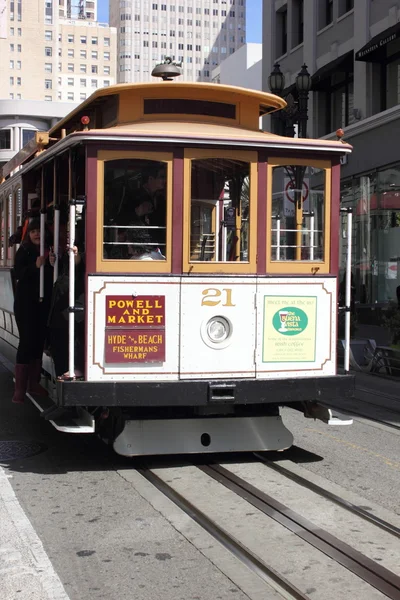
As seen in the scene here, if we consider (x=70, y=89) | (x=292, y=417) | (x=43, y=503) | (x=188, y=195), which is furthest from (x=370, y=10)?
(x=70, y=89)

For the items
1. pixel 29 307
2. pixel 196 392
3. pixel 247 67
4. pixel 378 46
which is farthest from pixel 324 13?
pixel 247 67

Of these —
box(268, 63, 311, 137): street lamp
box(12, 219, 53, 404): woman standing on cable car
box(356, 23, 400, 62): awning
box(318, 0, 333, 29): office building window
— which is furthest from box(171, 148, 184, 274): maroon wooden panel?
box(318, 0, 333, 29): office building window

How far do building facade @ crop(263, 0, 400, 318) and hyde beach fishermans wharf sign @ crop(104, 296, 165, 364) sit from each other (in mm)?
15015

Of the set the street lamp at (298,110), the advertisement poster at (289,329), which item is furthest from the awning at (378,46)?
the advertisement poster at (289,329)

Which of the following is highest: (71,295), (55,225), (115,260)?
(55,225)

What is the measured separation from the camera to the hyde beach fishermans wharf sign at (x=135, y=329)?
6781mm

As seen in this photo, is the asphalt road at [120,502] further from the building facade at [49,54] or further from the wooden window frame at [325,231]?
the building facade at [49,54]

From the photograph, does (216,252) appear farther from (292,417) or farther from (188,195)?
(292,417)

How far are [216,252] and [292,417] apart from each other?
10.4 ft

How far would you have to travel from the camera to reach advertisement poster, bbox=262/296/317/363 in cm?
714

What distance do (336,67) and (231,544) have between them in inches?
908

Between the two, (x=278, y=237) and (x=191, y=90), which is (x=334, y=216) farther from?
(x=191, y=90)

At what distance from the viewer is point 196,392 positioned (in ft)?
22.5

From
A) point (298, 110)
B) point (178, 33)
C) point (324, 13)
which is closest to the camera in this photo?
point (298, 110)
